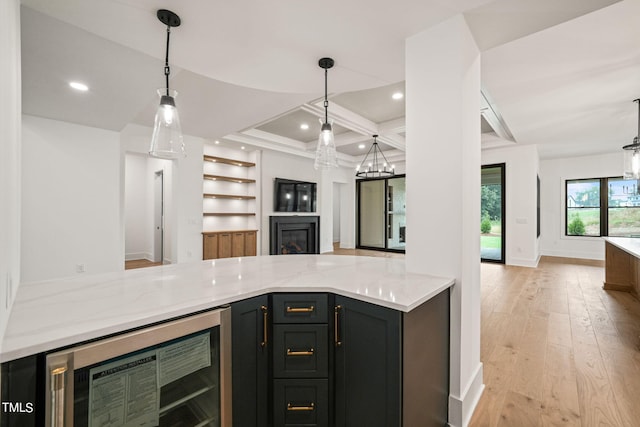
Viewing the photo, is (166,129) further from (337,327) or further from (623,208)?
(623,208)

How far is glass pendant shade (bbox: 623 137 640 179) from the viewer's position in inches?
142

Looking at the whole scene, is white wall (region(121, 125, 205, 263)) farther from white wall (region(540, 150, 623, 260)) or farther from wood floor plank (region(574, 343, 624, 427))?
white wall (region(540, 150, 623, 260))

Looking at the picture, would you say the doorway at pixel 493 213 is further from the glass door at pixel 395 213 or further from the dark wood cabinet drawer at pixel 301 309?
the dark wood cabinet drawer at pixel 301 309

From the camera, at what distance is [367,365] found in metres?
1.33

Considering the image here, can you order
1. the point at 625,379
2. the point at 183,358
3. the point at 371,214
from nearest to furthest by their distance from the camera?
the point at 183,358, the point at 625,379, the point at 371,214

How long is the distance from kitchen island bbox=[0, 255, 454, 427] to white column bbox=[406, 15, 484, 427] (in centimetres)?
12

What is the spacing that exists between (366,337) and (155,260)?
22.1 ft

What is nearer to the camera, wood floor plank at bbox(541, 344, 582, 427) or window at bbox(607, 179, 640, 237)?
wood floor plank at bbox(541, 344, 582, 427)

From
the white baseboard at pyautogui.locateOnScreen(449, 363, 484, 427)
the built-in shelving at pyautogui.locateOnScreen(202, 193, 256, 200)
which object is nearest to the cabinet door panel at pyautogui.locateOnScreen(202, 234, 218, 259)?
the built-in shelving at pyautogui.locateOnScreen(202, 193, 256, 200)

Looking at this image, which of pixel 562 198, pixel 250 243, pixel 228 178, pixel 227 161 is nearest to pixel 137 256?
pixel 250 243

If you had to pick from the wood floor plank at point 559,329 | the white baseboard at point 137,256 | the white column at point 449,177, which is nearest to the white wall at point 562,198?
the wood floor plank at point 559,329

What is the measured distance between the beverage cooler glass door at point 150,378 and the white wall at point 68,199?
385 cm

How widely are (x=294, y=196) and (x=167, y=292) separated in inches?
220

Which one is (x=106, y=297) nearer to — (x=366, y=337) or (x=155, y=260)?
(x=366, y=337)
